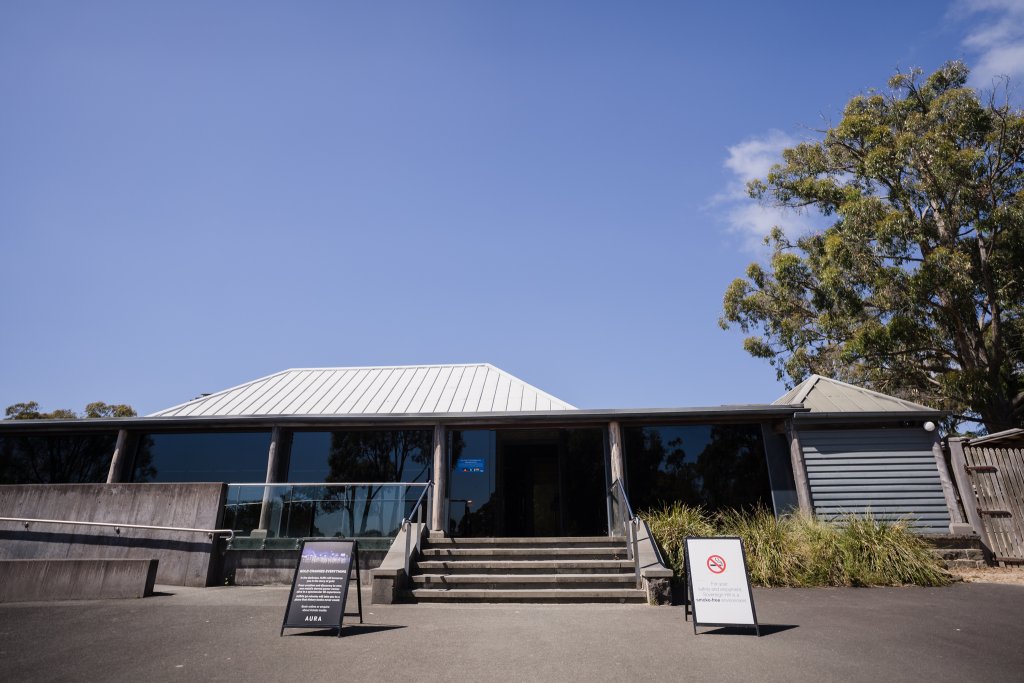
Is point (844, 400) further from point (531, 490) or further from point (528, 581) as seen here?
point (528, 581)

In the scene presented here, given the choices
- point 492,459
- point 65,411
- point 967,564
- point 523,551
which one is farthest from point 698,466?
point 65,411

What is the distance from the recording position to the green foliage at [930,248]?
54.4ft

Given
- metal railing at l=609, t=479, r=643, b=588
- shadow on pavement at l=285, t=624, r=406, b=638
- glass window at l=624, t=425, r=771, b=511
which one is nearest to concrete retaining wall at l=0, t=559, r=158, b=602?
shadow on pavement at l=285, t=624, r=406, b=638

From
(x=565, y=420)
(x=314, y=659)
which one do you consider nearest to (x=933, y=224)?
(x=565, y=420)

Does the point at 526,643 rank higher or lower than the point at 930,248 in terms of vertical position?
lower

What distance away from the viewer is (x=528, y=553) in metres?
9.47

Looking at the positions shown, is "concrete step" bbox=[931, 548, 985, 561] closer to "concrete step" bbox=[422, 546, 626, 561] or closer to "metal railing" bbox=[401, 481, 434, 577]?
"concrete step" bbox=[422, 546, 626, 561]

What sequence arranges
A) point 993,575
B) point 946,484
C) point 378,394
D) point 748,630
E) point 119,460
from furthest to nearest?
point 378,394 → point 119,460 → point 946,484 → point 993,575 → point 748,630

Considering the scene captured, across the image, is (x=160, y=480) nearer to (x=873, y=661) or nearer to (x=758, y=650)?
(x=758, y=650)

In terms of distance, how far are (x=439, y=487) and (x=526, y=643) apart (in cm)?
583

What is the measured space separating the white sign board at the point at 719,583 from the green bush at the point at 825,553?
98.6 inches

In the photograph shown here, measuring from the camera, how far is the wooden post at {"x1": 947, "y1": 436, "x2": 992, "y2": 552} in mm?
10461

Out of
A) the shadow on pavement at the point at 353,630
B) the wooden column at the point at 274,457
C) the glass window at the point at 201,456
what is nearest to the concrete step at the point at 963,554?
the shadow on pavement at the point at 353,630

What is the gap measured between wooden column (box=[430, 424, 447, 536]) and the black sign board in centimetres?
427
